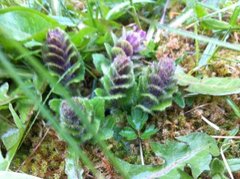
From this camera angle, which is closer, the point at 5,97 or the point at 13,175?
the point at 13,175

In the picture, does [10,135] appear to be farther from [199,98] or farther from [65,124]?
[199,98]

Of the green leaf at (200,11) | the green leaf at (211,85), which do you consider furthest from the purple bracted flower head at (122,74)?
the green leaf at (200,11)

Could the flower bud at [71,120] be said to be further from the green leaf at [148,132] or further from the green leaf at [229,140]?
the green leaf at [229,140]

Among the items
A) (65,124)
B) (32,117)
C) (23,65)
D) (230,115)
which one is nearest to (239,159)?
(230,115)

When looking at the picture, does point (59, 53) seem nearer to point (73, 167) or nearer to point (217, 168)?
point (73, 167)

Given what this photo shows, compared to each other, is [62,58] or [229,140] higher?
[62,58]

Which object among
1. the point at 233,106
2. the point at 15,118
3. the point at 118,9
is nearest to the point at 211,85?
the point at 233,106

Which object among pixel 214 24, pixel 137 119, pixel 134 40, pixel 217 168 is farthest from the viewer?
pixel 214 24

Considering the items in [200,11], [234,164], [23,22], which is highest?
[23,22]
